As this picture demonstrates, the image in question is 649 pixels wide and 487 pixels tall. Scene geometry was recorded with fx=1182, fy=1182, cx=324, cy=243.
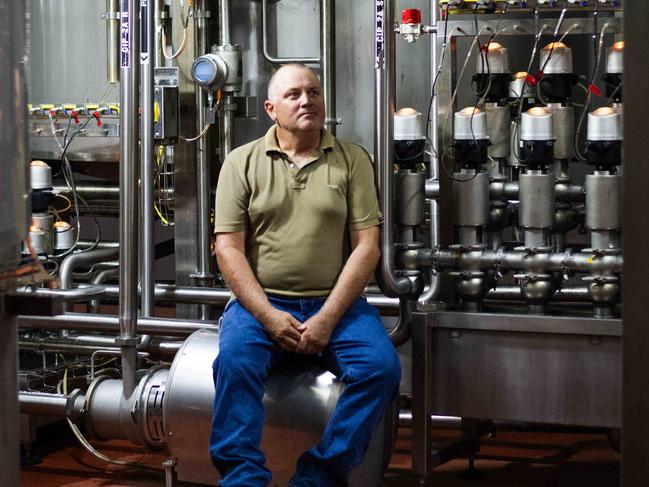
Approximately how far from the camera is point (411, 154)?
3547mm

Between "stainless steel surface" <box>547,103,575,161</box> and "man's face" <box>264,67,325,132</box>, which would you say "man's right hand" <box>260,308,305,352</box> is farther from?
"stainless steel surface" <box>547,103,575,161</box>

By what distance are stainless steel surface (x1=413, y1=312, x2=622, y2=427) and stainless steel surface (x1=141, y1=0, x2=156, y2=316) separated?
0.99 metres

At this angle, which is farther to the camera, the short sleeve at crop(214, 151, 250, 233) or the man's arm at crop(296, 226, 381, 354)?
the short sleeve at crop(214, 151, 250, 233)

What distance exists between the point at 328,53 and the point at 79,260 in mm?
1190

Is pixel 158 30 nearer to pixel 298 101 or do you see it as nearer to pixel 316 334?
pixel 298 101

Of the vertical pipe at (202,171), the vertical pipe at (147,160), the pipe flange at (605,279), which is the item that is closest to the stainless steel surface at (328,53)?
the vertical pipe at (202,171)

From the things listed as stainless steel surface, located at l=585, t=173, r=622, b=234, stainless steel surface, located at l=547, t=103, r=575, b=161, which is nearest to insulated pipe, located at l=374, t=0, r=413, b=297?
stainless steel surface, located at l=547, t=103, r=575, b=161

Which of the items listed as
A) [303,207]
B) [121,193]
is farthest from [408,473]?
[121,193]

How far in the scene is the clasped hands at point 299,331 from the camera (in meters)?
3.21

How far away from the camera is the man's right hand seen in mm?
3215

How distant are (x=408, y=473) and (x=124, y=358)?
983 mm

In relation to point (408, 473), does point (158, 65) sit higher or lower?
higher

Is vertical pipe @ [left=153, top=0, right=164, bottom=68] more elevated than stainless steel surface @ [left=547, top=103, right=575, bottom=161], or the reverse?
vertical pipe @ [left=153, top=0, right=164, bottom=68]

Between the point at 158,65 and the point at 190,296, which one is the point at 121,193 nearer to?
the point at 190,296
